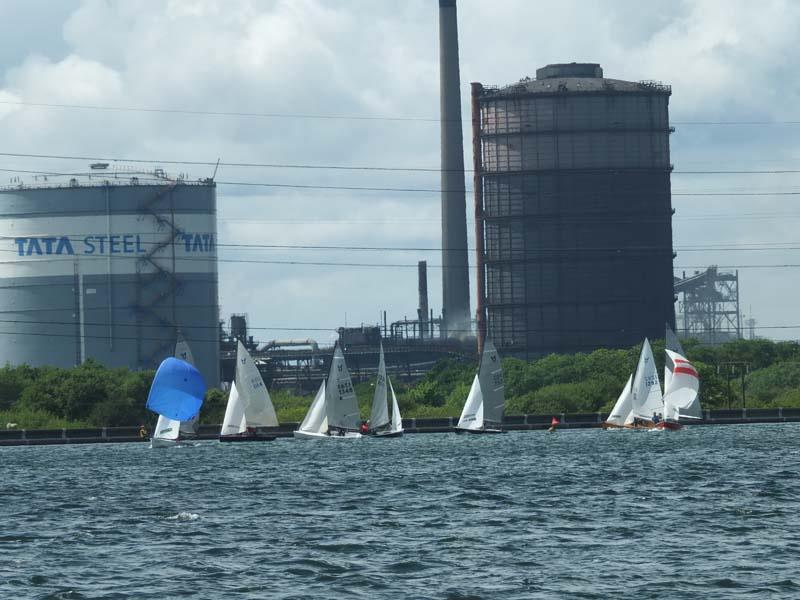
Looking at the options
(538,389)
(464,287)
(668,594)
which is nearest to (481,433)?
(538,389)

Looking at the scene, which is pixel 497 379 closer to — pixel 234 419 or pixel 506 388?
pixel 234 419

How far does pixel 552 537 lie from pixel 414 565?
5791 mm

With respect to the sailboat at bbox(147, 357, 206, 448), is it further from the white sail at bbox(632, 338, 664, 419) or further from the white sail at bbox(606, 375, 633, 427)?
the white sail at bbox(606, 375, 633, 427)

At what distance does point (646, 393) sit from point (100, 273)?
47.3 meters

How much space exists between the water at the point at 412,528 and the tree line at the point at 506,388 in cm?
4100

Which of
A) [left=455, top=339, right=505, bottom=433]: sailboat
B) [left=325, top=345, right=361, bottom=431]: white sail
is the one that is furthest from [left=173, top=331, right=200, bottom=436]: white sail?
[left=455, top=339, right=505, bottom=433]: sailboat

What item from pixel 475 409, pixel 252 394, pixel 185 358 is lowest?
pixel 475 409

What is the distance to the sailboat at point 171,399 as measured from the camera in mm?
102750

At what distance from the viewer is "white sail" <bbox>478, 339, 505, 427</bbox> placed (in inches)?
4564

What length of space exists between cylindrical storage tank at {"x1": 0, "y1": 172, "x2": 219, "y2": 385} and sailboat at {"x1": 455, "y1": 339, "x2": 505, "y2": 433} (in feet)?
109

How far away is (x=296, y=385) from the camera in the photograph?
161625mm

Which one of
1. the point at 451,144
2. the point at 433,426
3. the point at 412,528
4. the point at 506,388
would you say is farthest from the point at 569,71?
the point at 412,528

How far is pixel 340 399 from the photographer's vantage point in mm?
109812

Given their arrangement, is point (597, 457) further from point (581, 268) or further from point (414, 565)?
point (581, 268)
